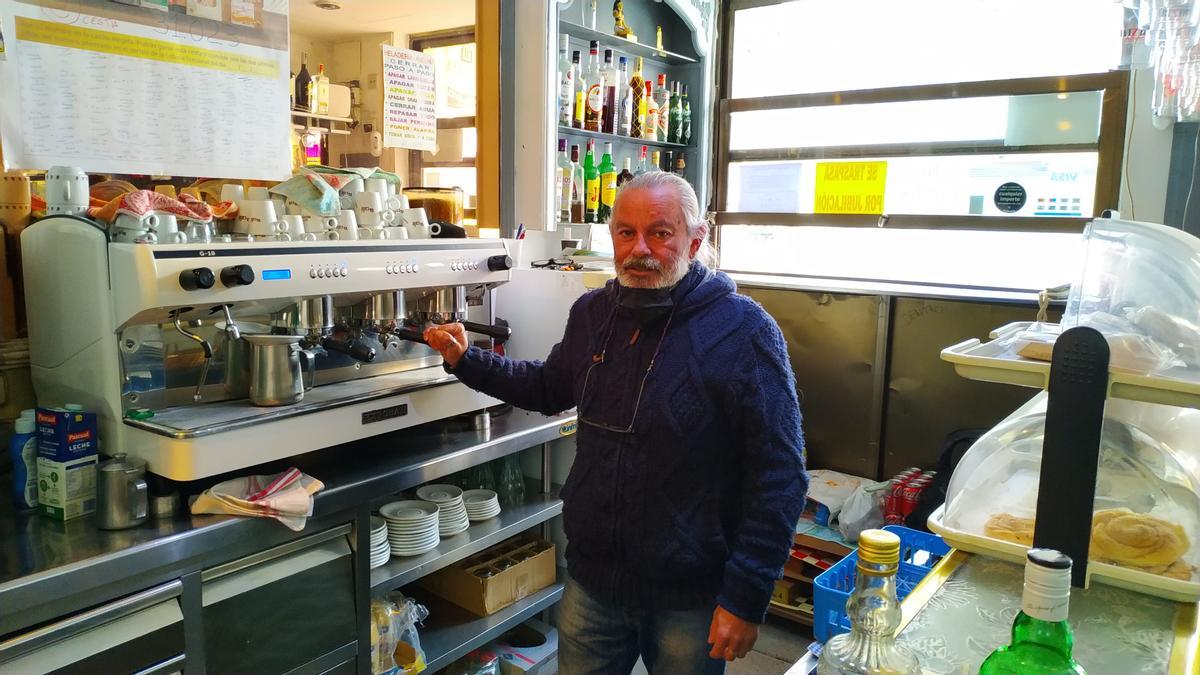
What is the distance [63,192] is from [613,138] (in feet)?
6.78

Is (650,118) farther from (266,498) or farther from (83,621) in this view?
(83,621)

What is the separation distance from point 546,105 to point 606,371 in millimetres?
1469

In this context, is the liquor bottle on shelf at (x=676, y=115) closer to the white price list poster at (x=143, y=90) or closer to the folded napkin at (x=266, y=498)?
the white price list poster at (x=143, y=90)

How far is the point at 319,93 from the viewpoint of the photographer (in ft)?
7.80

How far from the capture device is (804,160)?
3.48m

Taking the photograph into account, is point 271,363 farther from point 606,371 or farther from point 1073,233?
point 1073,233

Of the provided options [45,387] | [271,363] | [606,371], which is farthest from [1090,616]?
[45,387]

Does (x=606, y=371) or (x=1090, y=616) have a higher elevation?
(x=606, y=371)

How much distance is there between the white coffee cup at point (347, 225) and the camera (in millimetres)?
1950

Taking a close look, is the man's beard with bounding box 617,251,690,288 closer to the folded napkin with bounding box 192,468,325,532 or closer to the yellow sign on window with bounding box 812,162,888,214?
the folded napkin with bounding box 192,468,325,532

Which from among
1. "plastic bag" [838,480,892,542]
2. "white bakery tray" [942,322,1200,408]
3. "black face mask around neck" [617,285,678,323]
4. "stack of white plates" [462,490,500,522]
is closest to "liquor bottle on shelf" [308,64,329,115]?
"stack of white plates" [462,490,500,522]

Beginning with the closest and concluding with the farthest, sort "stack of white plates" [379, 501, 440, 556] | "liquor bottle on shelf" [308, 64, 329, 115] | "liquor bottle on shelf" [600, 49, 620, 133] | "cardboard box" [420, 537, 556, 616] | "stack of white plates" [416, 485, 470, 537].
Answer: "stack of white plates" [379, 501, 440, 556], "stack of white plates" [416, 485, 470, 537], "cardboard box" [420, 537, 556, 616], "liquor bottle on shelf" [308, 64, 329, 115], "liquor bottle on shelf" [600, 49, 620, 133]

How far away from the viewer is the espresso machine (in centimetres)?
153

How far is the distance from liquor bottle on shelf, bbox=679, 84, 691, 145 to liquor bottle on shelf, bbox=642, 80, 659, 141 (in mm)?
235
